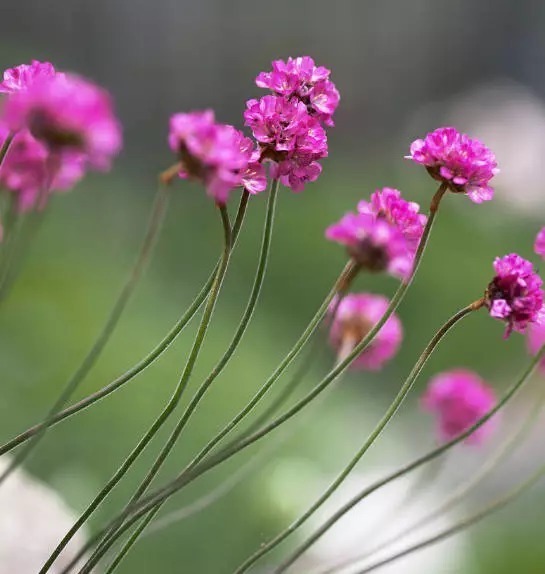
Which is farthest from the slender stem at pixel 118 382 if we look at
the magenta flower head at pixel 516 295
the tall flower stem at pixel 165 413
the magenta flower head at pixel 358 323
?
the magenta flower head at pixel 358 323

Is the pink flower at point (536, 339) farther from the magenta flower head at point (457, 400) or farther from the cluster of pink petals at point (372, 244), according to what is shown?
the cluster of pink petals at point (372, 244)

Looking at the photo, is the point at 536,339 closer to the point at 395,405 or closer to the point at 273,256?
the point at 395,405

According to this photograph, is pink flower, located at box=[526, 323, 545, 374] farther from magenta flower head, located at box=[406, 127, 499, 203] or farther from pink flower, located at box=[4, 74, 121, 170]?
pink flower, located at box=[4, 74, 121, 170]

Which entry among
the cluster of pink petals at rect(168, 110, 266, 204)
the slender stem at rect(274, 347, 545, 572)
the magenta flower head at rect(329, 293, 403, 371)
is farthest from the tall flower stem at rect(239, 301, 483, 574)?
the magenta flower head at rect(329, 293, 403, 371)

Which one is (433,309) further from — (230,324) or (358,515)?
(358,515)

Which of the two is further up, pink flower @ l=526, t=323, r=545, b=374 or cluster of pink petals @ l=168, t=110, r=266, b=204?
pink flower @ l=526, t=323, r=545, b=374
